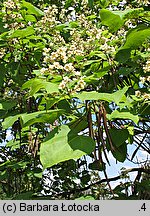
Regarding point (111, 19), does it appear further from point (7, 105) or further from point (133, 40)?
point (7, 105)

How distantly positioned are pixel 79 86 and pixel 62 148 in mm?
216

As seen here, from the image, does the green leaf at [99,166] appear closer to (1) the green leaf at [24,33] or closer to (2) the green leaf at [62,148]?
(2) the green leaf at [62,148]

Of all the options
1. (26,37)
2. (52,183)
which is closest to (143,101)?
(26,37)

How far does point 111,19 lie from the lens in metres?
1.48

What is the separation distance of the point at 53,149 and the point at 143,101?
40cm

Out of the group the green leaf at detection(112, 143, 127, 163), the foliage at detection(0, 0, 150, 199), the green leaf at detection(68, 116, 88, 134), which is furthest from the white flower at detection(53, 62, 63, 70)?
the green leaf at detection(112, 143, 127, 163)

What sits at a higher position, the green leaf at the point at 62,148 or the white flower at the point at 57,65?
the white flower at the point at 57,65

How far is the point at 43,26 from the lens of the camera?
178cm

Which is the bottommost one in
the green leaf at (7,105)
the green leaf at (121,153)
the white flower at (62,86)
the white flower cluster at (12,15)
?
the green leaf at (121,153)

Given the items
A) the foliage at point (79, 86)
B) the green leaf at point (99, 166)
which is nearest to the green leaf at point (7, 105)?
the foliage at point (79, 86)

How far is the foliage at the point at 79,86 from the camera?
131cm

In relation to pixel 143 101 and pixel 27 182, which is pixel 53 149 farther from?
pixel 27 182

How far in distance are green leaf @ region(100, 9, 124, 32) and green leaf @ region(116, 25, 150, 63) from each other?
7 centimetres

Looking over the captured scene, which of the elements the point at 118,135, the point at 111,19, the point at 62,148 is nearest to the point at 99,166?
the point at 118,135
